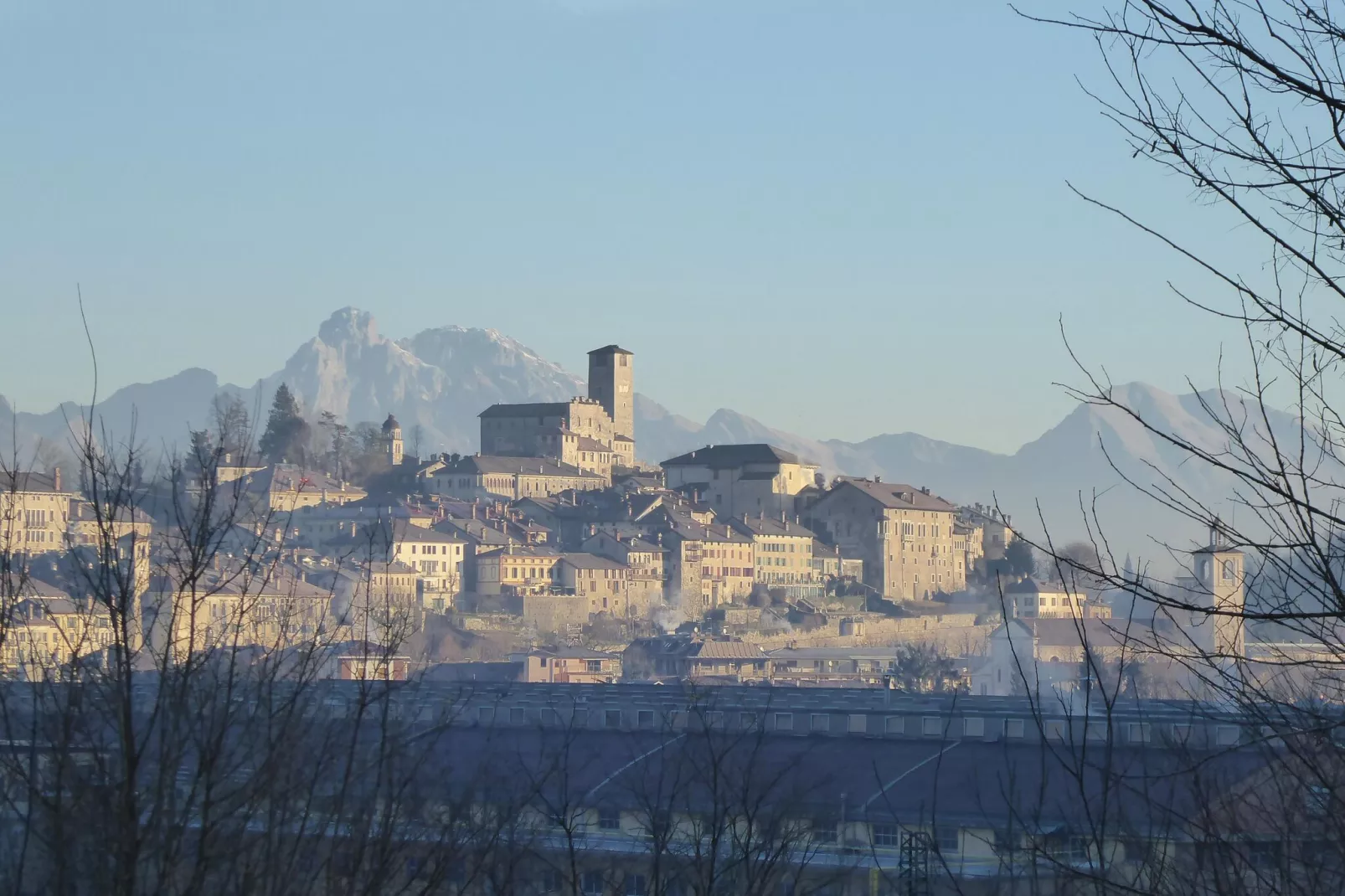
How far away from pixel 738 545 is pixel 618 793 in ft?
163

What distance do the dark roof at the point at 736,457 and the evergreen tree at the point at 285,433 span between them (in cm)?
1622

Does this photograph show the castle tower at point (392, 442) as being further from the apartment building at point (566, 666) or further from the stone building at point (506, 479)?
the apartment building at point (566, 666)

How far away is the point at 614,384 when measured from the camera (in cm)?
8731

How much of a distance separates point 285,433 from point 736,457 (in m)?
19.8

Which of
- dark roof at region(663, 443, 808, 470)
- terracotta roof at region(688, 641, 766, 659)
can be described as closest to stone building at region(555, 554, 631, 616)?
terracotta roof at region(688, 641, 766, 659)

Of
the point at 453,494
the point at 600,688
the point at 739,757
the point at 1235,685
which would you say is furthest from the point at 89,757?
the point at 453,494

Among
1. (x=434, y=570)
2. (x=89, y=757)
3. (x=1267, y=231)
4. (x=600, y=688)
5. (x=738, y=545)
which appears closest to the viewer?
(x=1267, y=231)

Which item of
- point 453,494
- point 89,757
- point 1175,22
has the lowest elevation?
point 89,757

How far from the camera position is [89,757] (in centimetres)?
477

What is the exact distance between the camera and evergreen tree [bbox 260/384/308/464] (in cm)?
7375

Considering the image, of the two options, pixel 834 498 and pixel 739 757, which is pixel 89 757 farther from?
pixel 834 498

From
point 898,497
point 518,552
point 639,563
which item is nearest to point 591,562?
point 639,563

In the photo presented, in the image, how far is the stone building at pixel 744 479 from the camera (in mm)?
76625

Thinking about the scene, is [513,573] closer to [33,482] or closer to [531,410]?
[33,482]
